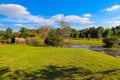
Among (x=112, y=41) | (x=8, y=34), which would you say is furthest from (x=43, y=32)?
(x=112, y=41)

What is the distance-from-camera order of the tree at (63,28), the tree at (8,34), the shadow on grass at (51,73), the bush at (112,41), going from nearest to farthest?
the shadow on grass at (51,73) → the bush at (112,41) → the tree at (63,28) → the tree at (8,34)

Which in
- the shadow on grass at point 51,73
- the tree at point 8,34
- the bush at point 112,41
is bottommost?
the shadow on grass at point 51,73

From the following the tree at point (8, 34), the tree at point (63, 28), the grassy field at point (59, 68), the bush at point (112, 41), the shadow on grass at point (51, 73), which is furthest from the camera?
the tree at point (8, 34)

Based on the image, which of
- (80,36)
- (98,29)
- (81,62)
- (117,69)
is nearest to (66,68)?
(81,62)

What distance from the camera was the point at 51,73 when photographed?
10078mm

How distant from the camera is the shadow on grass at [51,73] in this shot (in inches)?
372

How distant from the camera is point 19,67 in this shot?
1113cm

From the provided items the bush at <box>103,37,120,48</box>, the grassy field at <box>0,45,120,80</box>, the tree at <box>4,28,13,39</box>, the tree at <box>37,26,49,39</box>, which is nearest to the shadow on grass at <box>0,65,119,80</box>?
the grassy field at <box>0,45,120,80</box>

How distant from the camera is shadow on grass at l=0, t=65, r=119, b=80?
9445 millimetres

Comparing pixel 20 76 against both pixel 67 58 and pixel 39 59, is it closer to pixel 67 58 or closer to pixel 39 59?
pixel 39 59

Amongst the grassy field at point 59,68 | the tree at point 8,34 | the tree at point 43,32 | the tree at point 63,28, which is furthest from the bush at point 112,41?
the tree at point 8,34

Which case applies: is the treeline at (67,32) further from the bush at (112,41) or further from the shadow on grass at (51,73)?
the shadow on grass at (51,73)

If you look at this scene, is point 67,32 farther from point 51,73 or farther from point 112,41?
point 51,73

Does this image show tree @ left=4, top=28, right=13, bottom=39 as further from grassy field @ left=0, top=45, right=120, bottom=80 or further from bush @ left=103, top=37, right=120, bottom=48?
grassy field @ left=0, top=45, right=120, bottom=80
